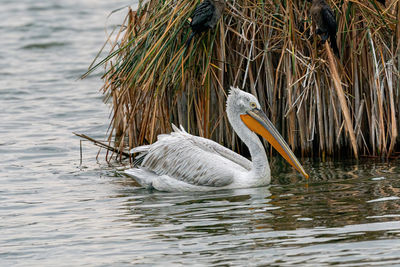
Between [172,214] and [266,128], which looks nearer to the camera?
[172,214]

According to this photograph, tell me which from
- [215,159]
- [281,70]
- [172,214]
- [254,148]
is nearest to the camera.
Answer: [172,214]

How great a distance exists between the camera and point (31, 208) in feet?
23.3

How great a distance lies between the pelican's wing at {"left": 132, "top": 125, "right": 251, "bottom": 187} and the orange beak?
30 centimetres

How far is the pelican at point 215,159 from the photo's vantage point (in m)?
7.56

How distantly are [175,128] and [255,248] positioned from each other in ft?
8.54

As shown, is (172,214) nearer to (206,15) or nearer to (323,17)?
(206,15)

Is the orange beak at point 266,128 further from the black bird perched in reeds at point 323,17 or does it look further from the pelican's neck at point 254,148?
the black bird perched in reeds at point 323,17

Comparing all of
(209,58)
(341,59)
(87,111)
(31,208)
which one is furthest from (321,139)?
(87,111)

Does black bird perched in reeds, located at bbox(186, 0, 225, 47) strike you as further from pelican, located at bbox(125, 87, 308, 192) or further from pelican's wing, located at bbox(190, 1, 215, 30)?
pelican, located at bbox(125, 87, 308, 192)

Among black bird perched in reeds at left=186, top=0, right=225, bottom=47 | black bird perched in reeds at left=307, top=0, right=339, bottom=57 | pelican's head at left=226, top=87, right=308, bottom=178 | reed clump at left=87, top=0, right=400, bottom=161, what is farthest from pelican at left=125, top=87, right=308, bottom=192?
black bird perched in reeds at left=307, top=0, right=339, bottom=57

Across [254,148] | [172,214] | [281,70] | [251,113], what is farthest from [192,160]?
[281,70]

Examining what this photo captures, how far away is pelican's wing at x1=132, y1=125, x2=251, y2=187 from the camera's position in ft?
24.8

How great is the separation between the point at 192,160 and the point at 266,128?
74 cm

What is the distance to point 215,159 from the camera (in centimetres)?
764
